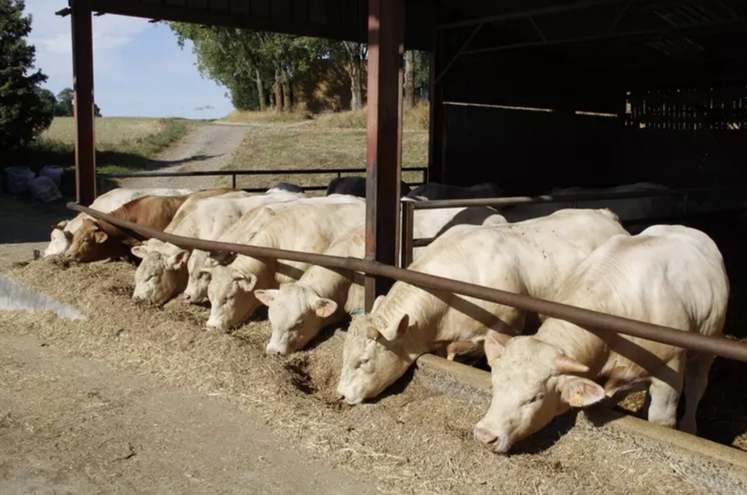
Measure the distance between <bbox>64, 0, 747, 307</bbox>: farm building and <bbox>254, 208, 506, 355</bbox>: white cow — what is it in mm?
3875

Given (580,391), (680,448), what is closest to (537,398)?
(580,391)

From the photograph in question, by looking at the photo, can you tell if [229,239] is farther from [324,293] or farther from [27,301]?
[27,301]

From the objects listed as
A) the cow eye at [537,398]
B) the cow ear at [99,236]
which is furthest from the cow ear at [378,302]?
the cow ear at [99,236]

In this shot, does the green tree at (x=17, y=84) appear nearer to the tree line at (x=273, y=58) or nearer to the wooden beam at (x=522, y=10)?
the wooden beam at (x=522, y=10)

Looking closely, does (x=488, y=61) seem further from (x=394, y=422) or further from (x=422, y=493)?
(x=422, y=493)

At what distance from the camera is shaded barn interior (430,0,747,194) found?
13.2 metres

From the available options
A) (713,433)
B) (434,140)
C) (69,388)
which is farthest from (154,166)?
(713,433)

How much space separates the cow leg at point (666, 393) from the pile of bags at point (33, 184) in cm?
1932

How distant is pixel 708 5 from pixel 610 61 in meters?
3.65

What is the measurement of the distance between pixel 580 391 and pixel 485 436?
22.6 inches

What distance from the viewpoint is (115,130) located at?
42125 millimetres

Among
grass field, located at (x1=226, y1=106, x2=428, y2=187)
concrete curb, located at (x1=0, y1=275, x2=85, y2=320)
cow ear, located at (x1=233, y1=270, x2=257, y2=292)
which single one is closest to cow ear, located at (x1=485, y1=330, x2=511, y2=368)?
cow ear, located at (x1=233, y1=270, x2=257, y2=292)

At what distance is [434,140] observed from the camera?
1384 centimetres

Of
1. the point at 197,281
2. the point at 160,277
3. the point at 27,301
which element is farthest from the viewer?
the point at 27,301
